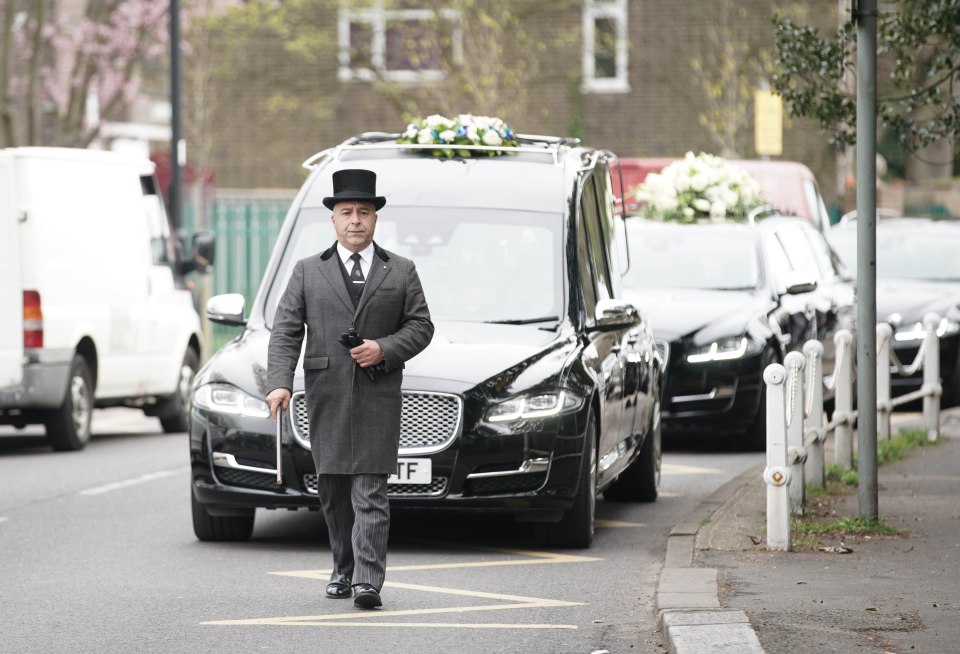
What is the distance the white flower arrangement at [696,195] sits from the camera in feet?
53.8

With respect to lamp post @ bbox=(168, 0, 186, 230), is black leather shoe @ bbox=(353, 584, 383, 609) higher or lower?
lower

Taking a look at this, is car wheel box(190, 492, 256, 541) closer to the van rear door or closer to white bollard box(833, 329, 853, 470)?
white bollard box(833, 329, 853, 470)

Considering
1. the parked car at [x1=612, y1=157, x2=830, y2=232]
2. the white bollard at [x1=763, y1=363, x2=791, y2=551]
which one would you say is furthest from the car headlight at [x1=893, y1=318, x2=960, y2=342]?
the white bollard at [x1=763, y1=363, x2=791, y2=551]

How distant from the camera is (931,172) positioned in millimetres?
46688

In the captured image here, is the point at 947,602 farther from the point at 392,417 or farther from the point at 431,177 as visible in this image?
the point at 431,177

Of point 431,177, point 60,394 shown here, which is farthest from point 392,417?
point 60,394

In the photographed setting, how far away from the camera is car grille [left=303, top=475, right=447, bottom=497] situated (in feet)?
30.4

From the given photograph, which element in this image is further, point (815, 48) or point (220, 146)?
point (220, 146)

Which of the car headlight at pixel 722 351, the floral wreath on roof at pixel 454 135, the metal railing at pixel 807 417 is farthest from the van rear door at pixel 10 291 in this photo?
the metal railing at pixel 807 417

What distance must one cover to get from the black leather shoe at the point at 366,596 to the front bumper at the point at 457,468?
4.59 feet

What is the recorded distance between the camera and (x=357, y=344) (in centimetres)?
786

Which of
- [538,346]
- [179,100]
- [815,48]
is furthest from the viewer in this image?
[179,100]

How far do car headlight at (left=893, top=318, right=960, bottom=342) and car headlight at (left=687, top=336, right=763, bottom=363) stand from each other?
3.99 meters

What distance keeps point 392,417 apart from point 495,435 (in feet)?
4.37
